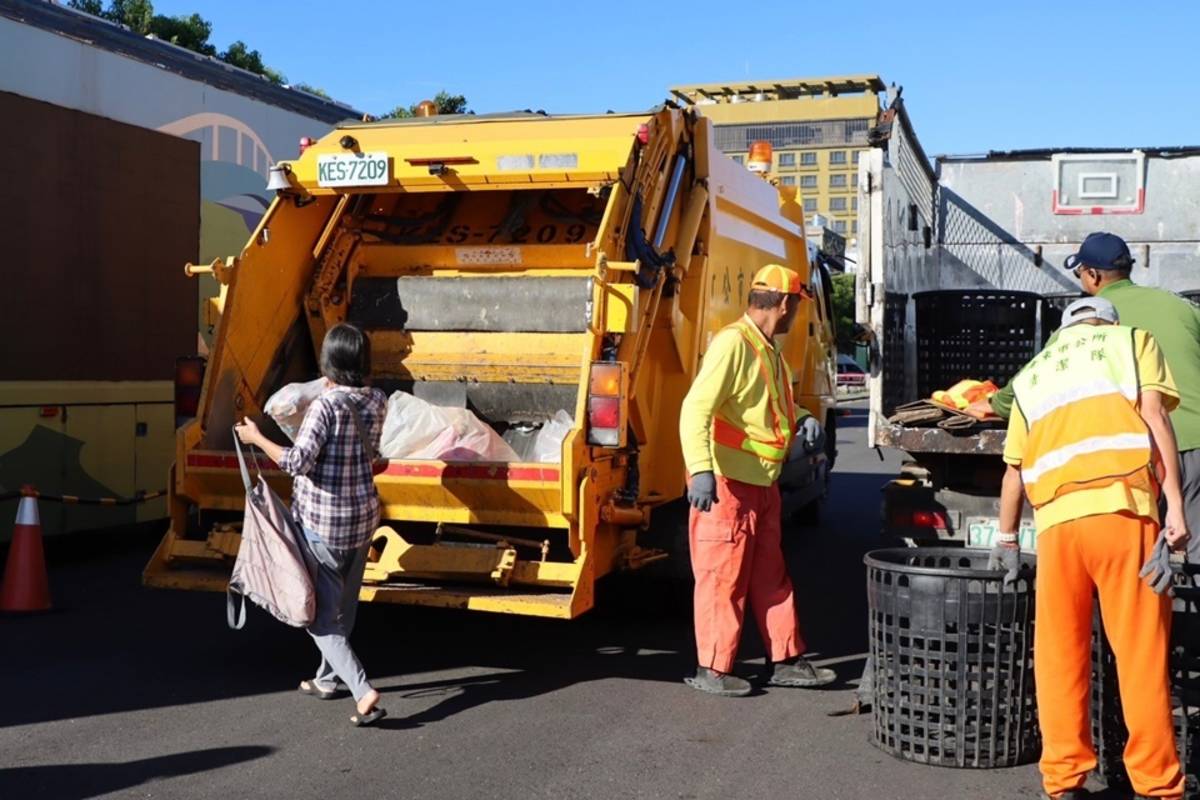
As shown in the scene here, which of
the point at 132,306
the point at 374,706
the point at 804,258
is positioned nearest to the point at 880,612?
the point at 374,706

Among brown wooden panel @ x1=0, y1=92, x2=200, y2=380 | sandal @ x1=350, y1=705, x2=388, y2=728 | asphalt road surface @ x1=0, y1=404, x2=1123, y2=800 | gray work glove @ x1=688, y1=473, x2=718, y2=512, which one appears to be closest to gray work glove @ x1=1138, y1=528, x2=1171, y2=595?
asphalt road surface @ x1=0, y1=404, x2=1123, y2=800

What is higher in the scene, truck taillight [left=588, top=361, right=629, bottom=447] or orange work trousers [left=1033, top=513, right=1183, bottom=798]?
truck taillight [left=588, top=361, right=629, bottom=447]

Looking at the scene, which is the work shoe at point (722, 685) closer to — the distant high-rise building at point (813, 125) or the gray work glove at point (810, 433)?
the gray work glove at point (810, 433)

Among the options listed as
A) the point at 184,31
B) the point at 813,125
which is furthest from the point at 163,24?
the point at 813,125

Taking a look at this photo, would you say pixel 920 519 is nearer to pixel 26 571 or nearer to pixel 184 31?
pixel 26 571

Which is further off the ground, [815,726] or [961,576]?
[961,576]

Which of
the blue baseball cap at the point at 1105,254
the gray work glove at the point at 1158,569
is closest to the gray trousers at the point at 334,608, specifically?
the gray work glove at the point at 1158,569

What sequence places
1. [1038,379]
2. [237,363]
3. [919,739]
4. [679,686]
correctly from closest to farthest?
[1038,379]
[919,739]
[679,686]
[237,363]

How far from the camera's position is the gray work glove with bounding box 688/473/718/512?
17.0 ft

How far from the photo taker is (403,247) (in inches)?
278

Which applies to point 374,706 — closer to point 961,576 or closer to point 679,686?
point 679,686

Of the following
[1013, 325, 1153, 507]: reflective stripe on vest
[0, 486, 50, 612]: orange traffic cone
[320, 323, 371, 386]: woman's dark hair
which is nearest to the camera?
[1013, 325, 1153, 507]: reflective stripe on vest

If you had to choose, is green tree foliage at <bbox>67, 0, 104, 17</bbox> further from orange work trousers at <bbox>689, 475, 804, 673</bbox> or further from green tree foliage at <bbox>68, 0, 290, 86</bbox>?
orange work trousers at <bbox>689, 475, 804, 673</bbox>

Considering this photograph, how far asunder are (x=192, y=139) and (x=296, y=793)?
6.74 metres
